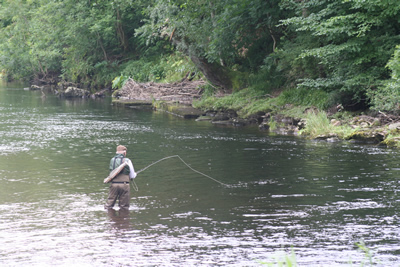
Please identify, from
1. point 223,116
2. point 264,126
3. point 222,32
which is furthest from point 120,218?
point 222,32

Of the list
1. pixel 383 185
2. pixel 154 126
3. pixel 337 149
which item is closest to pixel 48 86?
pixel 154 126

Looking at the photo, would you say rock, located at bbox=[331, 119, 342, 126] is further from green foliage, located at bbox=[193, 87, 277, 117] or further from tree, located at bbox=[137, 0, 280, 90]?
tree, located at bbox=[137, 0, 280, 90]

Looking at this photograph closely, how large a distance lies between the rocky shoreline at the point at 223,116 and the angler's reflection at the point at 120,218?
10498 mm

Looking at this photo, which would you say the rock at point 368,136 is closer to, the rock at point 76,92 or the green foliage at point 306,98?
the green foliage at point 306,98

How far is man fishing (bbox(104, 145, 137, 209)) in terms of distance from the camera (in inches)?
393

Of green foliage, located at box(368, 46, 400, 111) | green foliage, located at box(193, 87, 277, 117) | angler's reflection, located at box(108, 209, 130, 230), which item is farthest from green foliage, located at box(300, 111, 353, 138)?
angler's reflection, located at box(108, 209, 130, 230)

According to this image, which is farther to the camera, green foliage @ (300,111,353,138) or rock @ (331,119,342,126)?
rock @ (331,119,342,126)

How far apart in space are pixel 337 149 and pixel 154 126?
989 cm

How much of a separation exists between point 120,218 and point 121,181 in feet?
2.56

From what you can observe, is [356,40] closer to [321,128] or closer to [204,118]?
[321,128]

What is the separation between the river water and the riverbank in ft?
2.91

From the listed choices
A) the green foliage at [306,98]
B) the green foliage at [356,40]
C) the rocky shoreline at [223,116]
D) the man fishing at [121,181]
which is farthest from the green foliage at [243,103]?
the man fishing at [121,181]

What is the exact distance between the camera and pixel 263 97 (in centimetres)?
2677

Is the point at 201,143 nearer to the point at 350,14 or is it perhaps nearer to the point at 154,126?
the point at 154,126
